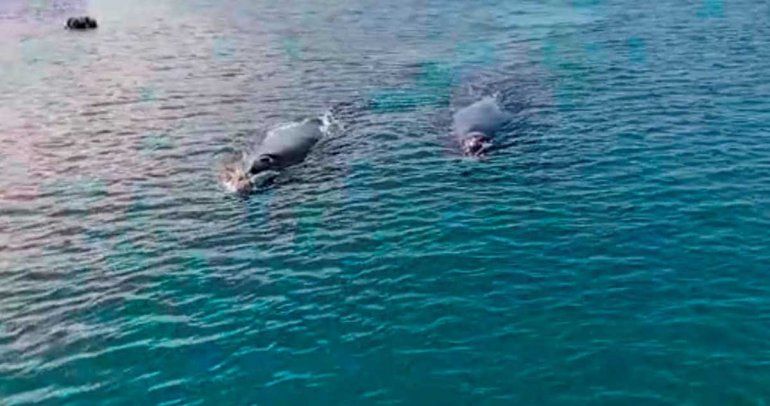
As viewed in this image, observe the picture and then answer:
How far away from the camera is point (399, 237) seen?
2886 centimetres

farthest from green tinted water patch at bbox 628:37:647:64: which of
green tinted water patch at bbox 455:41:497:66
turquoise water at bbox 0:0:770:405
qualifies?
green tinted water patch at bbox 455:41:497:66

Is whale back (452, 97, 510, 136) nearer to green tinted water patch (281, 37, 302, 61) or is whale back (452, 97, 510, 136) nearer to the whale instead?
the whale

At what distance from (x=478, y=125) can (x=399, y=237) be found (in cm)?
1211

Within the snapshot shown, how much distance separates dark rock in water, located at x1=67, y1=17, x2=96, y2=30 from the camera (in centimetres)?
7338

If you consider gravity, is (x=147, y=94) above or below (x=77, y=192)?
above

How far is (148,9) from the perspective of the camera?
83.3m

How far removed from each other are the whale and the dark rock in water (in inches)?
1766

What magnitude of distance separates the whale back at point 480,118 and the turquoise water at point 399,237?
3.36 ft

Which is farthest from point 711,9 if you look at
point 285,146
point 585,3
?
point 285,146

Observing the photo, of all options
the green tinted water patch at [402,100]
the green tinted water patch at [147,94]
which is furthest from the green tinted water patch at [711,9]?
the green tinted water patch at [147,94]

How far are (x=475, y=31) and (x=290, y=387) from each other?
160 feet

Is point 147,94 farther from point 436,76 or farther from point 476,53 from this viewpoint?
point 476,53

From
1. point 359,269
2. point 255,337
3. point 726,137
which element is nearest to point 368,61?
point 726,137

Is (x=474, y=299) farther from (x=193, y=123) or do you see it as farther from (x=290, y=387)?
(x=193, y=123)
